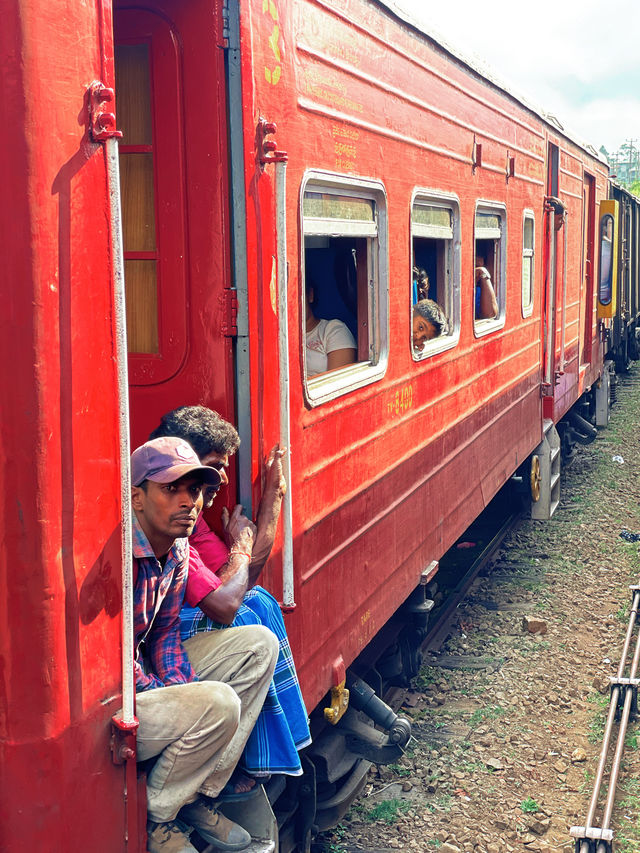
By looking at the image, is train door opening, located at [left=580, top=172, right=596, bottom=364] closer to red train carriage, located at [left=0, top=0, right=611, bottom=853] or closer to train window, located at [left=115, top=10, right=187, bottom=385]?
red train carriage, located at [left=0, top=0, right=611, bottom=853]

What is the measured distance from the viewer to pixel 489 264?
276 inches

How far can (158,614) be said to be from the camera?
2.73 m

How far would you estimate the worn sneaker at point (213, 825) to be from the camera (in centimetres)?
268

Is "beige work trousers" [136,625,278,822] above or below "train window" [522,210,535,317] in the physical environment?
below

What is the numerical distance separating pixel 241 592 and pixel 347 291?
1939mm

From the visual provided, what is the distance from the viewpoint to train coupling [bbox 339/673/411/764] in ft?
14.0

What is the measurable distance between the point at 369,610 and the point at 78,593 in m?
2.26

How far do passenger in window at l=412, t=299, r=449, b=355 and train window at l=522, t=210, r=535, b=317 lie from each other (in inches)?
114

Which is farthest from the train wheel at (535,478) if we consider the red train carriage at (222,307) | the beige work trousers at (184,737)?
the beige work trousers at (184,737)

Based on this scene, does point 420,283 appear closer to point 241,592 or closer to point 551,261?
point 241,592

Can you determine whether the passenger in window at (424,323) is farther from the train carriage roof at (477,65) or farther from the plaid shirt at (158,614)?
the plaid shirt at (158,614)

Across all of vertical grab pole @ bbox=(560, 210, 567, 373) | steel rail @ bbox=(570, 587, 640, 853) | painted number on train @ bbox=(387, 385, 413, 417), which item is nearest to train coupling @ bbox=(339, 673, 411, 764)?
steel rail @ bbox=(570, 587, 640, 853)

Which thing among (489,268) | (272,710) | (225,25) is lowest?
(272,710)

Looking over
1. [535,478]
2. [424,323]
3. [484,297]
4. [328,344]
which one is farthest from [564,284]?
[328,344]
